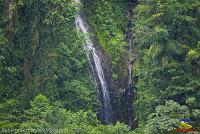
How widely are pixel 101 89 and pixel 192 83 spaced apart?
10.1ft

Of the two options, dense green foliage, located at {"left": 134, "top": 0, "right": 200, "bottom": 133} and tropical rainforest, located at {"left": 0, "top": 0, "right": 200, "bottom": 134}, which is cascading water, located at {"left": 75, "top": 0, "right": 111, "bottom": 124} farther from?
dense green foliage, located at {"left": 134, "top": 0, "right": 200, "bottom": 133}

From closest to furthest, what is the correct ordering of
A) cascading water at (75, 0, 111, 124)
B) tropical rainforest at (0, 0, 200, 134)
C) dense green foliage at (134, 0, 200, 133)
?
tropical rainforest at (0, 0, 200, 134) → dense green foliage at (134, 0, 200, 133) → cascading water at (75, 0, 111, 124)

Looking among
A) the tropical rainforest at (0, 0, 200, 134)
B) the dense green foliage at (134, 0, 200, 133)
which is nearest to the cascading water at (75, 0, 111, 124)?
the tropical rainforest at (0, 0, 200, 134)

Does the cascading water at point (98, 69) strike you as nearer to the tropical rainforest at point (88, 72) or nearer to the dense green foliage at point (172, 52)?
the tropical rainforest at point (88, 72)

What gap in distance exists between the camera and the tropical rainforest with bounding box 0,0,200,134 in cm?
1437

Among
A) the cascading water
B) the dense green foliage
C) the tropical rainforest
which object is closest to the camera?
the tropical rainforest

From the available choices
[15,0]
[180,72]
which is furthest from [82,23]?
[180,72]

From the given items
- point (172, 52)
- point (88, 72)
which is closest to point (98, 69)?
point (88, 72)

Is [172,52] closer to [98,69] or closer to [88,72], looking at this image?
[98,69]

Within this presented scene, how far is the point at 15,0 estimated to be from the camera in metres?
15.8

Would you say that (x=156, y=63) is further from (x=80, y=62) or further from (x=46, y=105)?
(x=46, y=105)

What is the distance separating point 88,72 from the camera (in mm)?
17109

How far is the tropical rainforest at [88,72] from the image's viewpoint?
14367 mm

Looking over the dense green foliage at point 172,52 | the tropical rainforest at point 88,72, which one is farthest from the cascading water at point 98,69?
the dense green foliage at point 172,52
